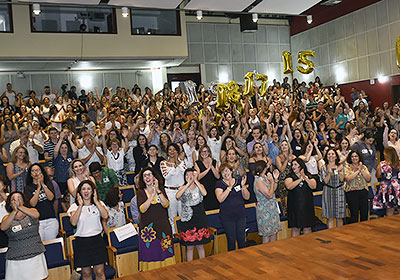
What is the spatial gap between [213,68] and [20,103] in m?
8.59

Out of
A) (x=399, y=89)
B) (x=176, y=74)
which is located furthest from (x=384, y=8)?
(x=176, y=74)

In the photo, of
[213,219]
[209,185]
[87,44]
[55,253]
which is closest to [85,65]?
[87,44]

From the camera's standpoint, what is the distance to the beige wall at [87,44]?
12430 mm

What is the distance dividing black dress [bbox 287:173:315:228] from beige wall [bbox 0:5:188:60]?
939cm

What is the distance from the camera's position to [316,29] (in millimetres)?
17844

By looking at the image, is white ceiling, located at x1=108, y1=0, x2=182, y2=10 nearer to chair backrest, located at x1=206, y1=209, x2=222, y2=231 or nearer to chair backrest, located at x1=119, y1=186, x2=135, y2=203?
chair backrest, located at x1=119, y1=186, x2=135, y2=203

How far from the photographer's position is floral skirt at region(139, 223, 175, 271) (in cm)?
453

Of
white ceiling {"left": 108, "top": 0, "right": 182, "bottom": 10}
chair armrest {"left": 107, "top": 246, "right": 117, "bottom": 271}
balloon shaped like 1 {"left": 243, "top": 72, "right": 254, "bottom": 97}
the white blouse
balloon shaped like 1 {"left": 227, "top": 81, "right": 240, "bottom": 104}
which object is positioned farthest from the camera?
balloon shaped like 1 {"left": 227, "top": 81, "right": 240, "bottom": 104}

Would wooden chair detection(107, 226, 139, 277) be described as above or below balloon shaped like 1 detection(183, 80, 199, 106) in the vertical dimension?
below

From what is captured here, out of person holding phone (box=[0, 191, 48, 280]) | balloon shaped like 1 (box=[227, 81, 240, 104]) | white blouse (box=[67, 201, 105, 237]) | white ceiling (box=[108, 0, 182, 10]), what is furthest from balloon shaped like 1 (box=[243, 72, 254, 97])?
person holding phone (box=[0, 191, 48, 280])

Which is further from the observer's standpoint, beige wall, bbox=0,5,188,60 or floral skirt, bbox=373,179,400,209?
beige wall, bbox=0,5,188,60

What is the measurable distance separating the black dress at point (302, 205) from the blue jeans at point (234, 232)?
79 centimetres

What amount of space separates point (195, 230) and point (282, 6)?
23.6 feet

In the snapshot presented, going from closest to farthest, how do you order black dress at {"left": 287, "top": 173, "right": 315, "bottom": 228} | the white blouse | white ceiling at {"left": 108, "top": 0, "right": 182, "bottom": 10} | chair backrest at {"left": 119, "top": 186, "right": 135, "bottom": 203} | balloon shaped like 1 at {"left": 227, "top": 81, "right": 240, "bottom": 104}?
the white blouse < black dress at {"left": 287, "top": 173, "right": 315, "bottom": 228} < chair backrest at {"left": 119, "top": 186, "right": 135, "bottom": 203} < white ceiling at {"left": 108, "top": 0, "right": 182, "bottom": 10} < balloon shaped like 1 at {"left": 227, "top": 81, "right": 240, "bottom": 104}
